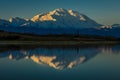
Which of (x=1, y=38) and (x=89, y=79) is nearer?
(x=89, y=79)

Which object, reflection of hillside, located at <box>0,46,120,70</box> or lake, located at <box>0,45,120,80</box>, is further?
reflection of hillside, located at <box>0,46,120,70</box>

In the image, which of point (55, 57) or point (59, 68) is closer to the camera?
point (59, 68)

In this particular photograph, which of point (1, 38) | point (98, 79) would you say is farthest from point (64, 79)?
point (1, 38)

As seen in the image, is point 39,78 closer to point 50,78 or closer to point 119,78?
point 50,78

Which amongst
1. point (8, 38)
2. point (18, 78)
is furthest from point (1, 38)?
point (18, 78)

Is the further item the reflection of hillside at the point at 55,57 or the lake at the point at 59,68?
the reflection of hillside at the point at 55,57

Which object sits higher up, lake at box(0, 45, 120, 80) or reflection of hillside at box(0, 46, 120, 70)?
lake at box(0, 45, 120, 80)

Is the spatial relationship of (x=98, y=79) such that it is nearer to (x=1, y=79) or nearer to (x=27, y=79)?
(x=27, y=79)

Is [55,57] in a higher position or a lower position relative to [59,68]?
lower

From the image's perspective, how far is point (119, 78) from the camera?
22.7 m

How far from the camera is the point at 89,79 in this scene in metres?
22.2

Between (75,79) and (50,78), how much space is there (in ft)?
6.23

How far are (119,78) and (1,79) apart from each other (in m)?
8.75

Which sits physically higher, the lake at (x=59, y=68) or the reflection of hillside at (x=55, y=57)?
the lake at (x=59, y=68)
